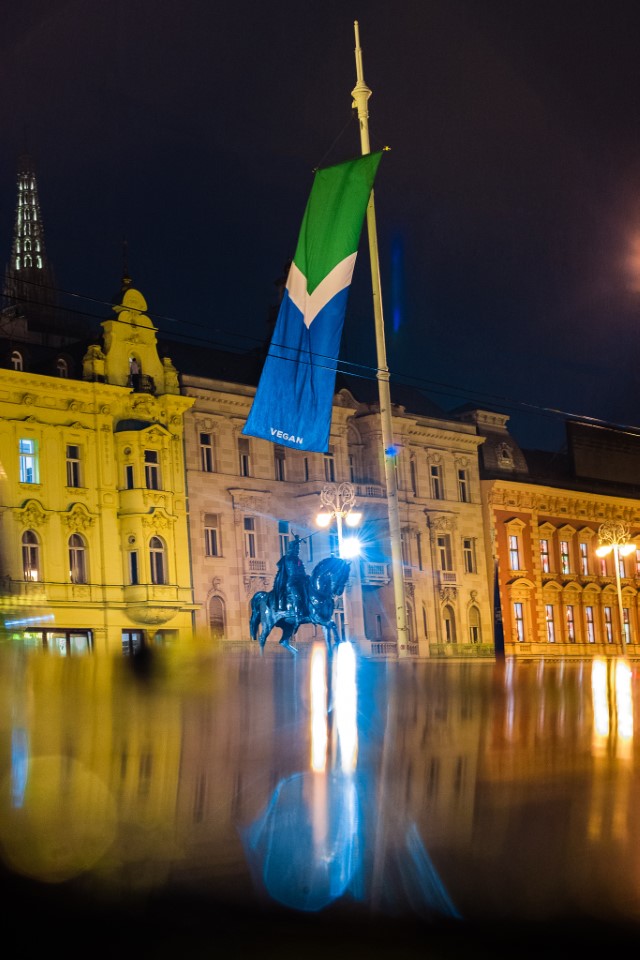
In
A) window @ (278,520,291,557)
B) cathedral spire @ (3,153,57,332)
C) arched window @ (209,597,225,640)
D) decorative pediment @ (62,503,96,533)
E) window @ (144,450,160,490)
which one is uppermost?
cathedral spire @ (3,153,57,332)

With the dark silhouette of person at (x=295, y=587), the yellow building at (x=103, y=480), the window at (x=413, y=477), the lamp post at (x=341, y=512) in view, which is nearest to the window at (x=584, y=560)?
the window at (x=413, y=477)

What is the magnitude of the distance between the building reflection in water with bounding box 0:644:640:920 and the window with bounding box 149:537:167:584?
3427 cm

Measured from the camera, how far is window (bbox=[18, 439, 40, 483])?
41.1 meters

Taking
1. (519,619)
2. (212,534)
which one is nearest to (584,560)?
(519,619)

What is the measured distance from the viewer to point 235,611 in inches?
1763

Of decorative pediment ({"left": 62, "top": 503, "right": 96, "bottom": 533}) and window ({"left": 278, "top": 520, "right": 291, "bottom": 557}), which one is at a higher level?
decorative pediment ({"left": 62, "top": 503, "right": 96, "bottom": 533})

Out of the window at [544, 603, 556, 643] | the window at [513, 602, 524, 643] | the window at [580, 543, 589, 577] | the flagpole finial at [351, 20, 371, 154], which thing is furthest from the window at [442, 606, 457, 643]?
the flagpole finial at [351, 20, 371, 154]

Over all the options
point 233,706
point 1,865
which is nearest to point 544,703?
point 233,706

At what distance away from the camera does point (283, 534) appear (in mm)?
47156

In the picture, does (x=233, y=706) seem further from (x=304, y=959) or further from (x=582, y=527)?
(x=582, y=527)

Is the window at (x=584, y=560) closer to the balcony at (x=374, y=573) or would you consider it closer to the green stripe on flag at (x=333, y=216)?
the balcony at (x=374, y=573)

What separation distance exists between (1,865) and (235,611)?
38401mm

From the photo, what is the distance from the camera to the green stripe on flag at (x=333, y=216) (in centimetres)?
2184

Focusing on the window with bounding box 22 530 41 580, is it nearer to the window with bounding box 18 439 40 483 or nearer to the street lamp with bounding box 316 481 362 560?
the window with bounding box 18 439 40 483
